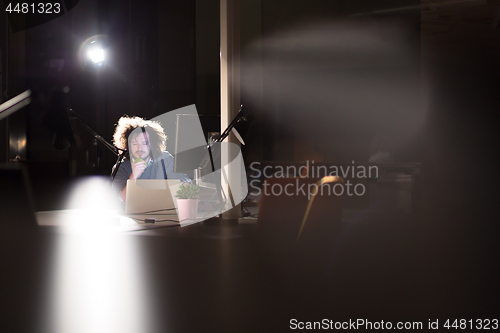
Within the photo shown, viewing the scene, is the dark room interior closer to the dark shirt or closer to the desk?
the desk

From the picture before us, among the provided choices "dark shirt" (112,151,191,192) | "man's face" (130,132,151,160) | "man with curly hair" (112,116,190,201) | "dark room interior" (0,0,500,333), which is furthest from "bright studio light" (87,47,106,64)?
"man's face" (130,132,151,160)

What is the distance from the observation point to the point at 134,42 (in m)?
5.48

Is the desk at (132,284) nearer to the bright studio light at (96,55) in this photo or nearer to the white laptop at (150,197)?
the white laptop at (150,197)

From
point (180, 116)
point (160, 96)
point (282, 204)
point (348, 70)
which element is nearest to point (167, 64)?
point (160, 96)

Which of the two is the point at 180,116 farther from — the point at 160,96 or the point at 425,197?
the point at 160,96

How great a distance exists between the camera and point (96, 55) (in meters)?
4.27

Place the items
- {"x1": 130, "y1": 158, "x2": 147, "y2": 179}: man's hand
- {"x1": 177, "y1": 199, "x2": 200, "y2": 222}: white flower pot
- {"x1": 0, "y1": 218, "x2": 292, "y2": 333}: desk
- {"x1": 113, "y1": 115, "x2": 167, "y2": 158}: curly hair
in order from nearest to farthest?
{"x1": 0, "y1": 218, "x2": 292, "y2": 333}: desk
{"x1": 177, "y1": 199, "x2": 200, "y2": 222}: white flower pot
{"x1": 130, "y1": 158, "x2": 147, "y2": 179}: man's hand
{"x1": 113, "y1": 115, "x2": 167, "y2": 158}: curly hair

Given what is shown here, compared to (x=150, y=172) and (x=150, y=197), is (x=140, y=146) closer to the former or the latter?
(x=150, y=172)

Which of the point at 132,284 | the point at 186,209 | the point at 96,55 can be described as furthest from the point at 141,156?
the point at 96,55

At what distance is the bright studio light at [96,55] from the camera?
4.24 m

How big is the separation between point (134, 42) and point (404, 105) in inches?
143

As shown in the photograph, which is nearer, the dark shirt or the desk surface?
the desk surface

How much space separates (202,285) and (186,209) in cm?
81

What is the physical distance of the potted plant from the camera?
209 cm
